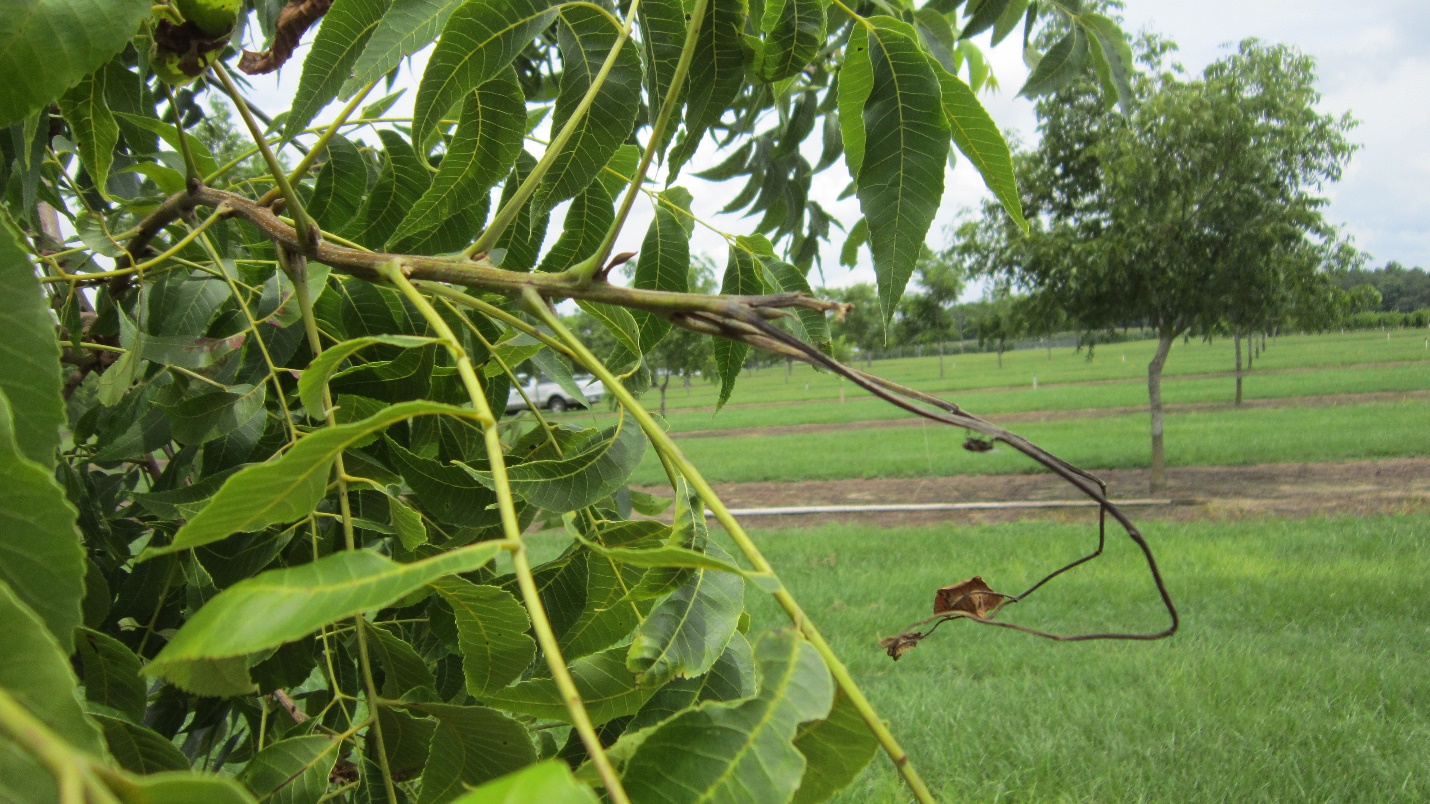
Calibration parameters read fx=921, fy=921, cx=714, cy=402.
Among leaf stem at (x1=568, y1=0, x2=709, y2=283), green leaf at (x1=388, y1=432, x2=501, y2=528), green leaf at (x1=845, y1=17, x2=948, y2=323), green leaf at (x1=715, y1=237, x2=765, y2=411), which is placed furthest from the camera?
green leaf at (x1=715, y1=237, x2=765, y2=411)

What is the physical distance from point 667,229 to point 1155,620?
5210mm

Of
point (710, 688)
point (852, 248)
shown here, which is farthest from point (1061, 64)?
point (710, 688)

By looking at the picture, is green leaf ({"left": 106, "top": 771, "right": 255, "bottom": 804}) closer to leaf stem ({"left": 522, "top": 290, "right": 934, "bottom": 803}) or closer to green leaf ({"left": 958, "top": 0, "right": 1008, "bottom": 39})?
leaf stem ({"left": 522, "top": 290, "right": 934, "bottom": 803})

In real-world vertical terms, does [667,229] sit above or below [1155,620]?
above

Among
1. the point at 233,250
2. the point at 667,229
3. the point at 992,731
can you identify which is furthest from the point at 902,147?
the point at 992,731

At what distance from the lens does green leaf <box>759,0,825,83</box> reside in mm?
844

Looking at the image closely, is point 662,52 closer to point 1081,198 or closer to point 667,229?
point 667,229

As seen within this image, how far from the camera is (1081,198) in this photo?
1030 cm

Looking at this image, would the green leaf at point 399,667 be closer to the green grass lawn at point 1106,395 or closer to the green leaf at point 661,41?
the green leaf at point 661,41

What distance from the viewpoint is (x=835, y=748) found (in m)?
0.52

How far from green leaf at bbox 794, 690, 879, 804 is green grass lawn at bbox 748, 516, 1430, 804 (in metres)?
3.34

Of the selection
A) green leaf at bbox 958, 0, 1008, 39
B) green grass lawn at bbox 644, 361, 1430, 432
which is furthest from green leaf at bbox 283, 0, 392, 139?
green grass lawn at bbox 644, 361, 1430, 432

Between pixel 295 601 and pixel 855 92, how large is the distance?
0.65 meters

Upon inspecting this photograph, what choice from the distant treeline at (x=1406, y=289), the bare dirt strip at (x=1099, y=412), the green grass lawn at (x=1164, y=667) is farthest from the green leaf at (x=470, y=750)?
the distant treeline at (x=1406, y=289)
